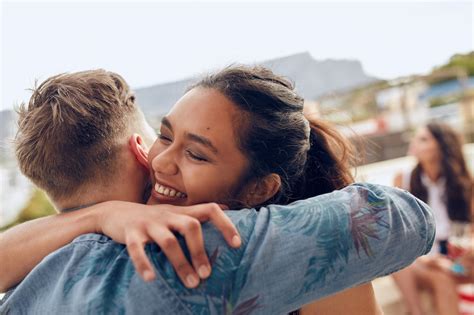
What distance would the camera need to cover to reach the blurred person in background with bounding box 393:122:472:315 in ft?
10.4

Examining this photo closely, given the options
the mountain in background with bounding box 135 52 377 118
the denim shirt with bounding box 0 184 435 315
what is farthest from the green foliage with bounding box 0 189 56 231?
the denim shirt with bounding box 0 184 435 315

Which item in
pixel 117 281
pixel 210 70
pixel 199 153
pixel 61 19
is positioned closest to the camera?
pixel 117 281

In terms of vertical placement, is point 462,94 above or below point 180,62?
below

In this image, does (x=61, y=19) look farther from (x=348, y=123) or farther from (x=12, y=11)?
(x=348, y=123)

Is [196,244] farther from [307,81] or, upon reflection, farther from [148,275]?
[307,81]

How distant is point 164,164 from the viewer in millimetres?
980

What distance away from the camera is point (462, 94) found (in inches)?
330

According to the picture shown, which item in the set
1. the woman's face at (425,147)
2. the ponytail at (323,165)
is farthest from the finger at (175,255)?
the woman's face at (425,147)

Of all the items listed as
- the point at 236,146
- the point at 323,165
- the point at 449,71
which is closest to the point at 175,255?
the point at 236,146

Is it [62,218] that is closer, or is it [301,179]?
[62,218]

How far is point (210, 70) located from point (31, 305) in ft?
1.78

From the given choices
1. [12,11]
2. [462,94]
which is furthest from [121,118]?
[462,94]

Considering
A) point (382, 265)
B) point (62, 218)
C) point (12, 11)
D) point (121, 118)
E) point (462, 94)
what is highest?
point (12, 11)

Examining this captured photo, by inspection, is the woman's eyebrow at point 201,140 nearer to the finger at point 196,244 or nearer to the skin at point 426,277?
the finger at point 196,244
